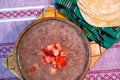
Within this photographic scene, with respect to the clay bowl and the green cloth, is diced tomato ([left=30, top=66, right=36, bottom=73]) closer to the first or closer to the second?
the clay bowl

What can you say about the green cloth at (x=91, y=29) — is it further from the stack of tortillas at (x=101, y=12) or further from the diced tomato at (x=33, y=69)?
the diced tomato at (x=33, y=69)

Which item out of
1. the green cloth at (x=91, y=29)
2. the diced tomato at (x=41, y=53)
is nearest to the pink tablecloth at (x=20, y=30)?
the green cloth at (x=91, y=29)

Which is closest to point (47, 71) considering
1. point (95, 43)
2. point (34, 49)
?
point (34, 49)

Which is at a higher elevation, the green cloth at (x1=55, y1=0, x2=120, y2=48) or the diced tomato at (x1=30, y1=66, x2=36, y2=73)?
the green cloth at (x1=55, y1=0, x2=120, y2=48)

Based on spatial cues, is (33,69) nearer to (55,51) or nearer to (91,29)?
(55,51)

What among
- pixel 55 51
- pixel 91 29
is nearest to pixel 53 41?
pixel 55 51

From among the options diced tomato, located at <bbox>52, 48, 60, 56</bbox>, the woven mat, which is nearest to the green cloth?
the woven mat

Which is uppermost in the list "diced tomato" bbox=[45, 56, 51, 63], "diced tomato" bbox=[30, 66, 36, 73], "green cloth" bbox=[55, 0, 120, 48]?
"green cloth" bbox=[55, 0, 120, 48]
